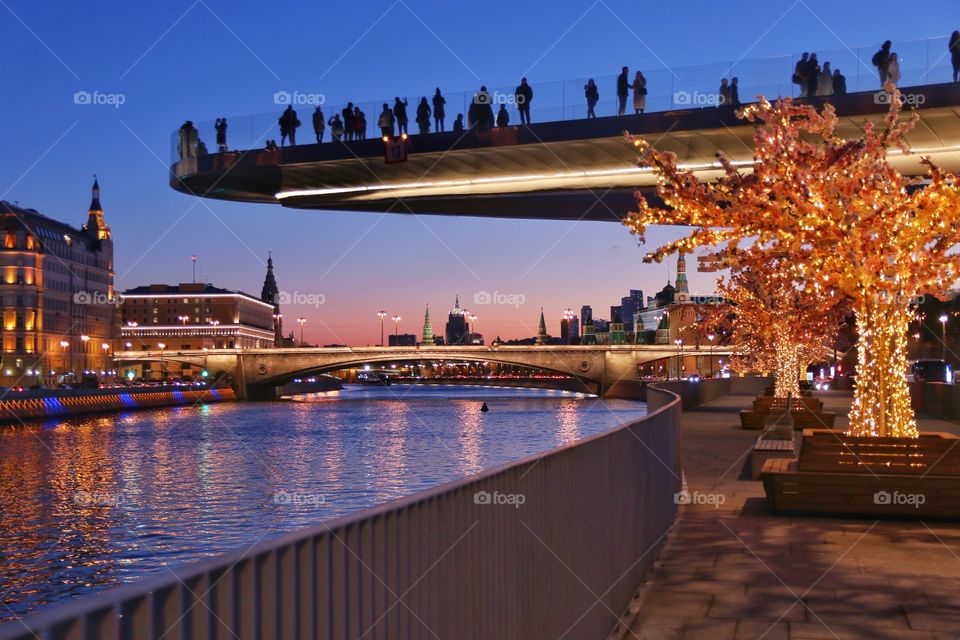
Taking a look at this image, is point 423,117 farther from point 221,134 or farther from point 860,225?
point 860,225

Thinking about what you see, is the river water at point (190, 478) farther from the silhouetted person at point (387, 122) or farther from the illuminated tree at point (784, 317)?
the silhouetted person at point (387, 122)

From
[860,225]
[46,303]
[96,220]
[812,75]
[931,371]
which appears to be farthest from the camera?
[96,220]

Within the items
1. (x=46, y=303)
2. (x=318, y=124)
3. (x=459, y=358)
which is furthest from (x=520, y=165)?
(x=46, y=303)

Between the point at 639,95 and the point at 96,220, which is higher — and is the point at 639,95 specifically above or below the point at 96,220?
below

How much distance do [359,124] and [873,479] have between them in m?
35.9

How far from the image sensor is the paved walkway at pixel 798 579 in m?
7.52

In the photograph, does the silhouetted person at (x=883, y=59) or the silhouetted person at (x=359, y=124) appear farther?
the silhouetted person at (x=359, y=124)

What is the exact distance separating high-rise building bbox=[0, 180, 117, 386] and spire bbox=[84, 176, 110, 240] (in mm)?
16205

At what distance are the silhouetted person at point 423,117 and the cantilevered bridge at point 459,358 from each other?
49.1 meters

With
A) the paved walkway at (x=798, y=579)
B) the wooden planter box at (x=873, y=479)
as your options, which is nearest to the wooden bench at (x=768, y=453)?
the paved walkway at (x=798, y=579)

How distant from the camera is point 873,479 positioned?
12188mm

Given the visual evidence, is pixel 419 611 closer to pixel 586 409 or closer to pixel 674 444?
pixel 674 444

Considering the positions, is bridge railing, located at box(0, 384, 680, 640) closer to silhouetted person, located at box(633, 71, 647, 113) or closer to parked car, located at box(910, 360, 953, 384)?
silhouetted person, located at box(633, 71, 647, 113)

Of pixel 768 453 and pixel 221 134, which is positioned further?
pixel 221 134
